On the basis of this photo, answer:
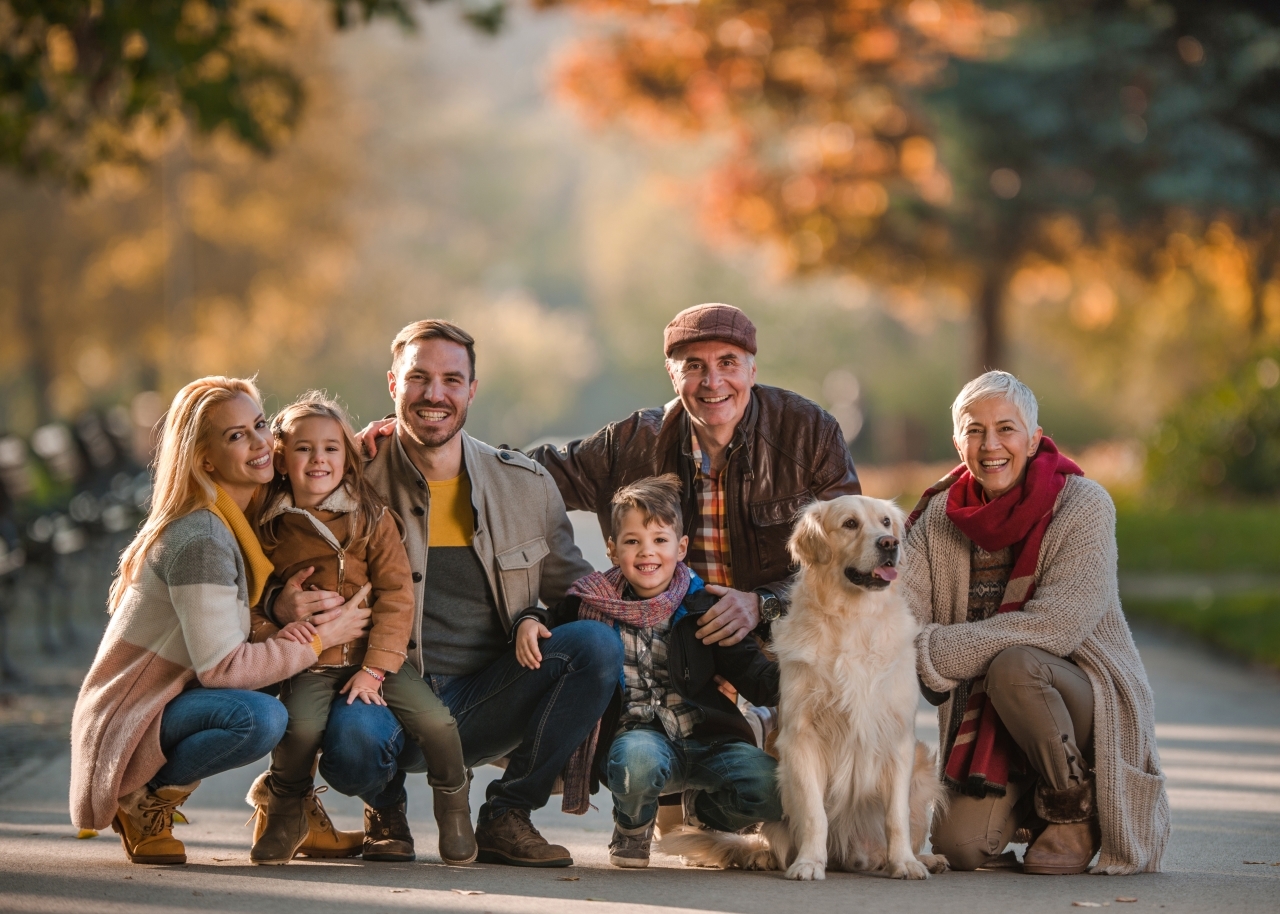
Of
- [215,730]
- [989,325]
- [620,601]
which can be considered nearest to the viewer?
[215,730]

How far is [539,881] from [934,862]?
4.52 feet

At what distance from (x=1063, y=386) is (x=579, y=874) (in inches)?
1432

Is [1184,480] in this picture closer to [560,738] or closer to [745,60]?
[745,60]

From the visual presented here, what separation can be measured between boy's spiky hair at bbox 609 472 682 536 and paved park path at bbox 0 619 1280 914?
4.00ft

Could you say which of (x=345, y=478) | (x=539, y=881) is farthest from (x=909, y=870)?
(x=345, y=478)

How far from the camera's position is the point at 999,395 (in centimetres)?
545

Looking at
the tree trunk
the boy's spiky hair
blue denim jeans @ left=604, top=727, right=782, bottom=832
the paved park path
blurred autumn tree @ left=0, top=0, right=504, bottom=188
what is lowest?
the paved park path

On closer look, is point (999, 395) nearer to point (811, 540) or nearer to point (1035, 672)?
point (811, 540)

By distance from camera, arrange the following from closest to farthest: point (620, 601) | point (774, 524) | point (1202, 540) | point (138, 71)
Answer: point (620, 601)
point (774, 524)
point (138, 71)
point (1202, 540)

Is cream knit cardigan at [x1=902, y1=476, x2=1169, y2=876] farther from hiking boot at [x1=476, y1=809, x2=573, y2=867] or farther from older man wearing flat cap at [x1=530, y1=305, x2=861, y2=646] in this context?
hiking boot at [x1=476, y1=809, x2=573, y2=867]

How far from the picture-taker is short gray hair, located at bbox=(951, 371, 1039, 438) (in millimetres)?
5449

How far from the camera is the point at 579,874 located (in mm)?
5281

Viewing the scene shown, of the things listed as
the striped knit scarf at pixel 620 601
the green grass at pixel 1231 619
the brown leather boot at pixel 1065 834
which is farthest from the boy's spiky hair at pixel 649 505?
the green grass at pixel 1231 619

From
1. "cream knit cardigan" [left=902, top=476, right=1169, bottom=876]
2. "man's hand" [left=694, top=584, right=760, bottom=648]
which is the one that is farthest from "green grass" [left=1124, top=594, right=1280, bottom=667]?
"man's hand" [left=694, top=584, right=760, bottom=648]
